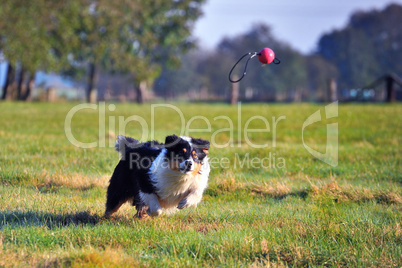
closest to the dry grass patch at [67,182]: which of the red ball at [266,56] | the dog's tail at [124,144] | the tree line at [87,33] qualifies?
the dog's tail at [124,144]

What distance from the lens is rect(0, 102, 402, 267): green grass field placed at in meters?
4.20

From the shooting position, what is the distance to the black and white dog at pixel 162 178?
5.31 metres

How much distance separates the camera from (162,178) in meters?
5.36

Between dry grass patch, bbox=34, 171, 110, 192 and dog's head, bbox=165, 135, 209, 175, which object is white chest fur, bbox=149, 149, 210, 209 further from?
dry grass patch, bbox=34, 171, 110, 192

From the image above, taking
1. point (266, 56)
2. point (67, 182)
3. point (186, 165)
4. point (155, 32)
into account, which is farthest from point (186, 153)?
point (155, 32)

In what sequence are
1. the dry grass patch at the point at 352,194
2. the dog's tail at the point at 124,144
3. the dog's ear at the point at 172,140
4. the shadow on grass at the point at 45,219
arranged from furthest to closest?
the dry grass patch at the point at 352,194, the dog's tail at the point at 124,144, the dog's ear at the point at 172,140, the shadow on grass at the point at 45,219

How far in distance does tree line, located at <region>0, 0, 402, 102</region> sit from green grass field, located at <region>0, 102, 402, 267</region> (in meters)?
18.3

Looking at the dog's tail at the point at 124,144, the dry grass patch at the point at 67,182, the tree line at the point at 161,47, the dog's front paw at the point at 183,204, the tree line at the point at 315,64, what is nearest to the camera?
the dog's front paw at the point at 183,204

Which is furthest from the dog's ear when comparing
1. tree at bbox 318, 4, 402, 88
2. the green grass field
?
tree at bbox 318, 4, 402, 88

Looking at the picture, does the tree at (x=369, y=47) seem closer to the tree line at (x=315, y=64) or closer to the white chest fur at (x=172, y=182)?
the tree line at (x=315, y=64)

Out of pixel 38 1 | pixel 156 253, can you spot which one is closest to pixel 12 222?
pixel 156 253

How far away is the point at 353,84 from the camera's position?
76.2m

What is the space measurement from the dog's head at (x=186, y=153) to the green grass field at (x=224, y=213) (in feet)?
2.26

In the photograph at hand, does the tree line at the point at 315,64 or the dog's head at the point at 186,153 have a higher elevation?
the tree line at the point at 315,64
